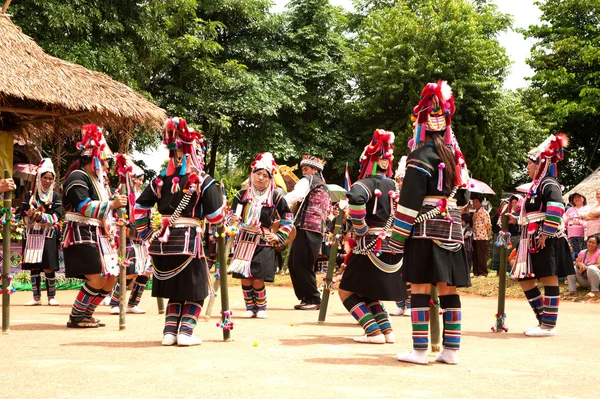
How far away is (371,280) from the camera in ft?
23.7

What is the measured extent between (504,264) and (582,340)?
1.19 m

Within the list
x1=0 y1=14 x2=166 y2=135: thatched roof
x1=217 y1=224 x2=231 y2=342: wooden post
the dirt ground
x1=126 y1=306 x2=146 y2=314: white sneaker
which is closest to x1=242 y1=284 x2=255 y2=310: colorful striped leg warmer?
the dirt ground

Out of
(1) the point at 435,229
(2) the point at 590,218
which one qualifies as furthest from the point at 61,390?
(2) the point at 590,218

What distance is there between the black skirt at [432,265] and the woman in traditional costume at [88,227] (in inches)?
138

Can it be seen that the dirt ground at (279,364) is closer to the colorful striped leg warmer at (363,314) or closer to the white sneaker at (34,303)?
the colorful striped leg warmer at (363,314)

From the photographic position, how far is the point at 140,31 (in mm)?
20703

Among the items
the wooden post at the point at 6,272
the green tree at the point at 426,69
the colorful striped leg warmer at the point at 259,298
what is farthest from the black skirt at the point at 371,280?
the green tree at the point at 426,69

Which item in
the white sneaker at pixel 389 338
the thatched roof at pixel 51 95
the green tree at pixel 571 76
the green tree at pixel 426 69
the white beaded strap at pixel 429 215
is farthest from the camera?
the green tree at pixel 571 76

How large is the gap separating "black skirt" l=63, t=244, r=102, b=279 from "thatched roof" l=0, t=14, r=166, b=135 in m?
6.21

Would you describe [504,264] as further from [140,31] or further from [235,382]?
[140,31]

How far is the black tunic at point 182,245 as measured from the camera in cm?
678

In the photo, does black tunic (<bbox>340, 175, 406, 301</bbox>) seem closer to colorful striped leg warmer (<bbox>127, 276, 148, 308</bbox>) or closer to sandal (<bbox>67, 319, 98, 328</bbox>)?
sandal (<bbox>67, 319, 98, 328</bbox>)

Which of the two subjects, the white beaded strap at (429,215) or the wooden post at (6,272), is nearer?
the white beaded strap at (429,215)

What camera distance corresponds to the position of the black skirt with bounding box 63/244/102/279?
8056 mm
